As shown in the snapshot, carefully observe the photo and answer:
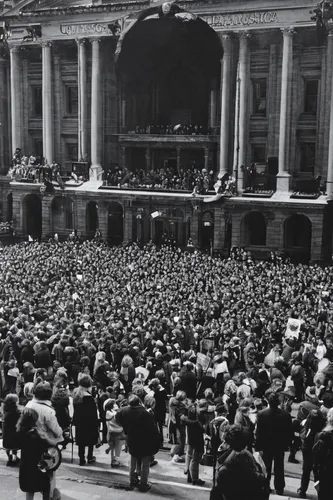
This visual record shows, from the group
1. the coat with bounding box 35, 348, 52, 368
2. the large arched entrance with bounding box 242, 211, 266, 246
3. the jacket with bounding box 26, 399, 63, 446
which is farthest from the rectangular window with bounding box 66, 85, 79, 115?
the jacket with bounding box 26, 399, 63, 446

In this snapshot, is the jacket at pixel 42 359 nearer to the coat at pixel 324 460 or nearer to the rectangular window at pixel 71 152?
the coat at pixel 324 460

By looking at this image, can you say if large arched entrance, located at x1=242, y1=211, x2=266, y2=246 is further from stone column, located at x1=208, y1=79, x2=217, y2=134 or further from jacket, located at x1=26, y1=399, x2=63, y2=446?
jacket, located at x1=26, y1=399, x2=63, y2=446

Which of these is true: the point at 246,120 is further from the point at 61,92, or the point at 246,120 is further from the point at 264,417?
the point at 264,417

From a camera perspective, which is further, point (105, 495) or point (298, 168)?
point (298, 168)

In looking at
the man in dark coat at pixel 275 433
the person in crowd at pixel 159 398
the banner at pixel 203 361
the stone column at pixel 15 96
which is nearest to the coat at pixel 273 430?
the man in dark coat at pixel 275 433

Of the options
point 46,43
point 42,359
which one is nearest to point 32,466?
point 42,359

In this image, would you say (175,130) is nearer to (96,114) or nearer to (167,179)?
(167,179)

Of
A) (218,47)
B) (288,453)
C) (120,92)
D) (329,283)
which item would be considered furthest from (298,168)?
(288,453)
